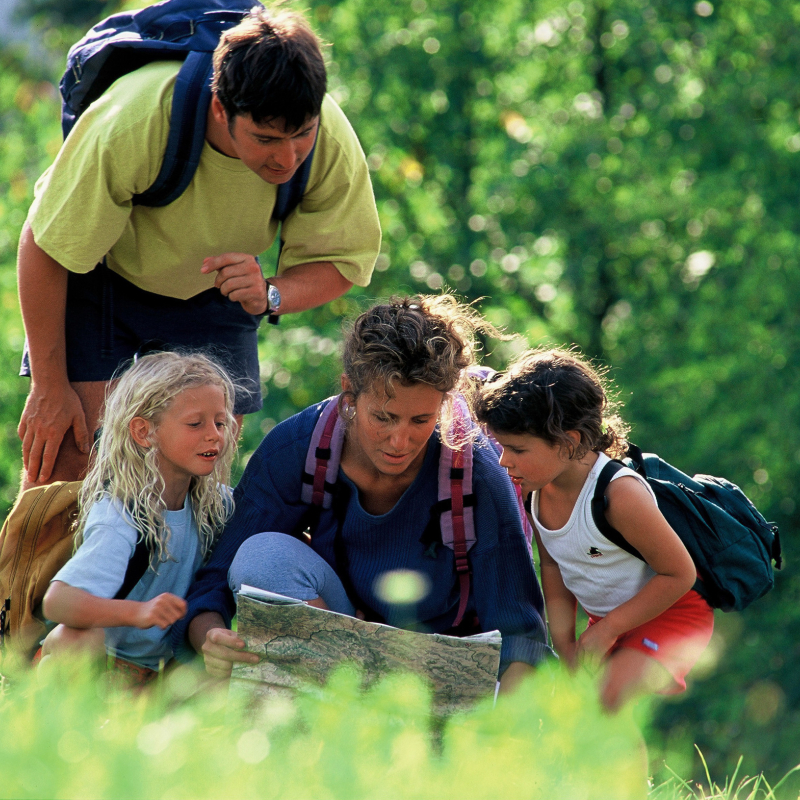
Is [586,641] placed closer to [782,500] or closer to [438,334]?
[438,334]

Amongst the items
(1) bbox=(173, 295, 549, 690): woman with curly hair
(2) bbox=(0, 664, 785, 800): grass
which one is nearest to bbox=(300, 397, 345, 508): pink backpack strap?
(1) bbox=(173, 295, 549, 690): woman with curly hair

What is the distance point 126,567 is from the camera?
8.46 feet

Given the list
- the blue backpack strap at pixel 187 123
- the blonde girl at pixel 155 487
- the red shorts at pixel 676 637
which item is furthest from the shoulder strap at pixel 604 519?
the blue backpack strap at pixel 187 123

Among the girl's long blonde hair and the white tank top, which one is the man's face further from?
the white tank top

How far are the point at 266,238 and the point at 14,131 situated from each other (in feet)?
33.3

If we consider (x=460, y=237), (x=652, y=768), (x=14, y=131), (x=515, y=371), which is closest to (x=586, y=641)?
(x=652, y=768)

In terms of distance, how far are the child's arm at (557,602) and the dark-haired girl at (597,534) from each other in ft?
0.05

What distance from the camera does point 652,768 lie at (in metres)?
2.65

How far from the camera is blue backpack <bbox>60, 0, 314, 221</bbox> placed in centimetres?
254

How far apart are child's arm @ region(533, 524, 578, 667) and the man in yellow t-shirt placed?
972 mm

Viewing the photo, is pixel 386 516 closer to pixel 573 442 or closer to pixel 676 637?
pixel 573 442

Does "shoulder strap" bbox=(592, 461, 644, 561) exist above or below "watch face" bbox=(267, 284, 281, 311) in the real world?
below

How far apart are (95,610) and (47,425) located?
0.59 metres

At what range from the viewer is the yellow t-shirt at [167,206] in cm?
253
